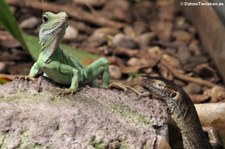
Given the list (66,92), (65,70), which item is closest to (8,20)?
(65,70)

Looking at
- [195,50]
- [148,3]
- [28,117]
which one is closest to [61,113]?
[28,117]

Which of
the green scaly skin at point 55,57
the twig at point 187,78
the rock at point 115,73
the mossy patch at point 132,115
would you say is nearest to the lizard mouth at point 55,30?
the green scaly skin at point 55,57

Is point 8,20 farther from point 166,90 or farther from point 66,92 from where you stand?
point 166,90

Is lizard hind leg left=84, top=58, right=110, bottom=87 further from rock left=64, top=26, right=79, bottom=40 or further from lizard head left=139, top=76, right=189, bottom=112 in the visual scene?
rock left=64, top=26, right=79, bottom=40

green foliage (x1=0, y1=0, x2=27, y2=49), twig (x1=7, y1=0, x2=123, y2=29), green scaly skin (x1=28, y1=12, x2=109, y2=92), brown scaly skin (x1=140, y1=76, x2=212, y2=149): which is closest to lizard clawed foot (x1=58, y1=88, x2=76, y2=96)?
green scaly skin (x1=28, y1=12, x2=109, y2=92)

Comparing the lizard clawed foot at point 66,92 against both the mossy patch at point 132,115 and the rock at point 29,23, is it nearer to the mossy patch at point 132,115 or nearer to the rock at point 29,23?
the mossy patch at point 132,115

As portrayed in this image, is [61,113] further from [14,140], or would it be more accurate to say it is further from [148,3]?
[148,3]
